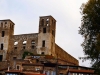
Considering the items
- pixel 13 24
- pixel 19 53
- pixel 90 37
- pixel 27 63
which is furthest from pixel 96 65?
pixel 13 24

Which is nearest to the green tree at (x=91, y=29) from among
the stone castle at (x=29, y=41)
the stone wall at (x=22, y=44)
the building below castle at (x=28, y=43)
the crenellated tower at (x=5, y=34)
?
the building below castle at (x=28, y=43)

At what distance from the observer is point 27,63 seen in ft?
185

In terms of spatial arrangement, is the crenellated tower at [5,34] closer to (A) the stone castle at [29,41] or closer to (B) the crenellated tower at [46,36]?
(A) the stone castle at [29,41]

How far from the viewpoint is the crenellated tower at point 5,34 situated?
249ft

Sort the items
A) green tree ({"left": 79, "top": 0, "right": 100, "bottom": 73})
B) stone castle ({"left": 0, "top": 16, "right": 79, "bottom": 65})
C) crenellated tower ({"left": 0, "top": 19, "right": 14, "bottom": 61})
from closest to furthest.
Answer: green tree ({"left": 79, "top": 0, "right": 100, "bottom": 73}) < stone castle ({"left": 0, "top": 16, "right": 79, "bottom": 65}) < crenellated tower ({"left": 0, "top": 19, "right": 14, "bottom": 61})

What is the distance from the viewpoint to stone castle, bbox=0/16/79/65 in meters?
72.6

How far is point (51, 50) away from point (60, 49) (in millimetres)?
8848

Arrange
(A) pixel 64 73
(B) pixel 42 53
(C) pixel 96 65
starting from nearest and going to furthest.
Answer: (C) pixel 96 65 < (A) pixel 64 73 < (B) pixel 42 53

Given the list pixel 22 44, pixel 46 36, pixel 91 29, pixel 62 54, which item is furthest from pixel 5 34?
pixel 91 29

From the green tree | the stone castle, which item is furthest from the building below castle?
the green tree

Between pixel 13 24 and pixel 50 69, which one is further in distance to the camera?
pixel 13 24

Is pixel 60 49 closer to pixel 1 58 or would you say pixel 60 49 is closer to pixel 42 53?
pixel 42 53

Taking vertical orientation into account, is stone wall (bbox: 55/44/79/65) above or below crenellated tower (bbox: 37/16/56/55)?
below

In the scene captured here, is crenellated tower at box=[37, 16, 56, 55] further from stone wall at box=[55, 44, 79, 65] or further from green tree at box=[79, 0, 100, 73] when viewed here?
green tree at box=[79, 0, 100, 73]
